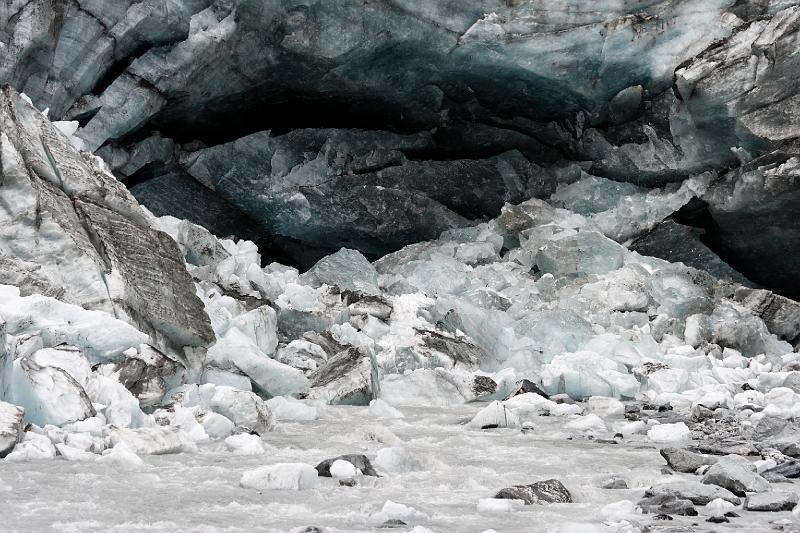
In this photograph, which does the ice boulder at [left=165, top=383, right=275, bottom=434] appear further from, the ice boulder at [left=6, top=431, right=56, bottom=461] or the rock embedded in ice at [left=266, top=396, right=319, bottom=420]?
the ice boulder at [left=6, top=431, right=56, bottom=461]

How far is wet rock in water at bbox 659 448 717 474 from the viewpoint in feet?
13.1

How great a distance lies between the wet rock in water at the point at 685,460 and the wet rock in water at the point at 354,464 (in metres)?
1.64

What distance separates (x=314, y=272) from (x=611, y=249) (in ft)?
16.7

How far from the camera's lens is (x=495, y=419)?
5.91 metres

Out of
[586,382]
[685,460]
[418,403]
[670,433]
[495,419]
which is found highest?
[586,382]

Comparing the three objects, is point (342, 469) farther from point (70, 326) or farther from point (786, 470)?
point (70, 326)

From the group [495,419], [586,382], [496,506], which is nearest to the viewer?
[496,506]

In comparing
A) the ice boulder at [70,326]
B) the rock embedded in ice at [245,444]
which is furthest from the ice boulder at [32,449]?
the ice boulder at [70,326]

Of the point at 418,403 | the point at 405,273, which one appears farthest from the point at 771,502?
the point at 405,273

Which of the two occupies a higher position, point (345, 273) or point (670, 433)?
point (345, 273)

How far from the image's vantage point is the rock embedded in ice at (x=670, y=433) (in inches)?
211

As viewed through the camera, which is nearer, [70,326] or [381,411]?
[70,326]

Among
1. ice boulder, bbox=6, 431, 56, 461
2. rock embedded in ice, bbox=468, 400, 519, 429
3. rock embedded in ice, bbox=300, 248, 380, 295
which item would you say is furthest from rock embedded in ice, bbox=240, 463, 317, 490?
rock embedded in ice, bbox=300, 248, 380, 295

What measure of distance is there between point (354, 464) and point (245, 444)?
3.16 feet
